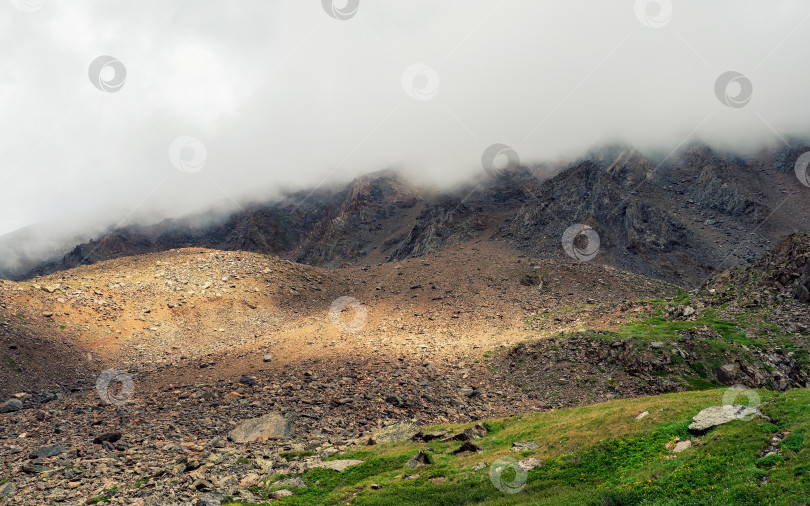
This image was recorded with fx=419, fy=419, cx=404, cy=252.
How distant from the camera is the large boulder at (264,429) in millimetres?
27427

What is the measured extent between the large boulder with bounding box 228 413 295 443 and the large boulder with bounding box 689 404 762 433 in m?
23.6

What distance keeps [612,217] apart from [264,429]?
396 ft

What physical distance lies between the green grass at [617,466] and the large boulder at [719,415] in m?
0.49

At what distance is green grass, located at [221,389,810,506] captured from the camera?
15.6 meters

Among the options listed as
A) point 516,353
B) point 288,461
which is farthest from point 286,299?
point 288,461

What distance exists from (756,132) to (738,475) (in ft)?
718

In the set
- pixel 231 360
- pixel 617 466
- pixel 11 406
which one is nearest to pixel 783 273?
pixel 617 466

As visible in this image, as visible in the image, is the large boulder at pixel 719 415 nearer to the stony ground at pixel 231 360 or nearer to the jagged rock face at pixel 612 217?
the stony ground at pixel 231 360

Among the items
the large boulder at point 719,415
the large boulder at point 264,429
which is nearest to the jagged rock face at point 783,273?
the large boulder at point 719,415

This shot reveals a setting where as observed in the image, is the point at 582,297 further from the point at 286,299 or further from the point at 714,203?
the point at 714,203

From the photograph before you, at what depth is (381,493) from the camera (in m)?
20.1

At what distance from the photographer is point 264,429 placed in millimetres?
28281

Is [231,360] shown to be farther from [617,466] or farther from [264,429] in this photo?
[617,466]

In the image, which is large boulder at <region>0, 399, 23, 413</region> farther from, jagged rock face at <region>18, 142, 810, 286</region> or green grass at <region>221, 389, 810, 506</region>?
jagged rock face at <region>18, 142, 810, 286</region>
